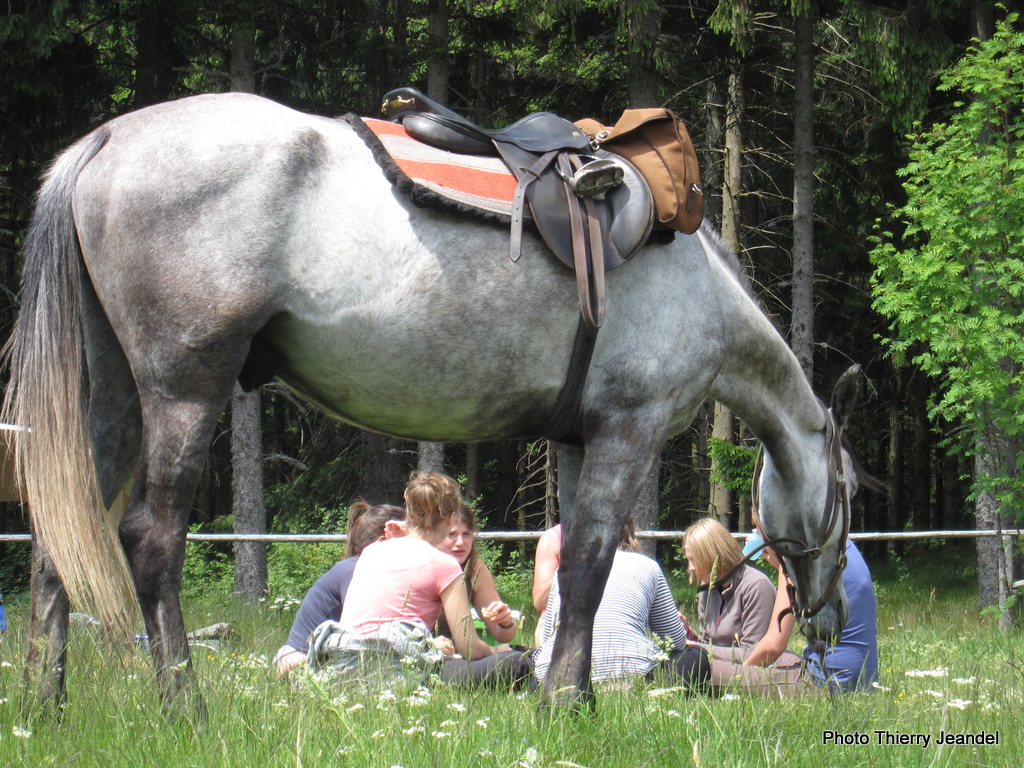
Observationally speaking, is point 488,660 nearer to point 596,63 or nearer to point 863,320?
point 596,63

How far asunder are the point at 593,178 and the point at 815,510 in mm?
2094

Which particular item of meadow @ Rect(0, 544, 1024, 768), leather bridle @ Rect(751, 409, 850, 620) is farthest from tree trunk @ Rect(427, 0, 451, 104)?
meadow @ Rect(0, 544, 1024, 768)

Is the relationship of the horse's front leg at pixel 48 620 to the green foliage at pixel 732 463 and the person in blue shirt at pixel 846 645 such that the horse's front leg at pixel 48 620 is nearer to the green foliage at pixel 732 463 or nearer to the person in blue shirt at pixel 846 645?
the person in blue shirt at pixel 846 645

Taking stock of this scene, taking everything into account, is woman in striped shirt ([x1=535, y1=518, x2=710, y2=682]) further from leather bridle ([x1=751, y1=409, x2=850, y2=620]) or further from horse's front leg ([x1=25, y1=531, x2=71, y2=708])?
horse's front leg ([x1=25, y1=531, x2=71, y2=708])

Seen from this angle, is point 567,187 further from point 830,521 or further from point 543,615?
point 543,615

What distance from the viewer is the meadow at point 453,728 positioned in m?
2.40

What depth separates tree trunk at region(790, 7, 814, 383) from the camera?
13312 mm

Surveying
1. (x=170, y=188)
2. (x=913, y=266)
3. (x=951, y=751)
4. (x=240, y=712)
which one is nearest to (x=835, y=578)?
(x=951, y=751)

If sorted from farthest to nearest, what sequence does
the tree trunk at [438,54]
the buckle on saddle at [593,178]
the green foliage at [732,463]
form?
the tree trunk at [438,54] < the green foliage at [732,463] < the buckle on saddle at [593,178]

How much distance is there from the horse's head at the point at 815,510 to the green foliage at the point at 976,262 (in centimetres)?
558

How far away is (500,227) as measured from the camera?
3160 mm

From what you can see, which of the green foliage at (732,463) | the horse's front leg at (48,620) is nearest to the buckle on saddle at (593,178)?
the horse's front leg at (48,620)

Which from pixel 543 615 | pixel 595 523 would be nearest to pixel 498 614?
pixel 543 615

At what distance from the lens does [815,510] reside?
4566 millimetres
